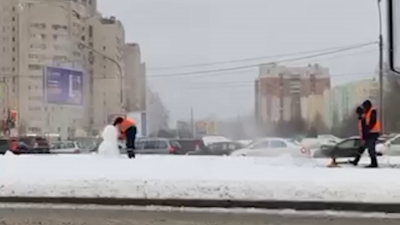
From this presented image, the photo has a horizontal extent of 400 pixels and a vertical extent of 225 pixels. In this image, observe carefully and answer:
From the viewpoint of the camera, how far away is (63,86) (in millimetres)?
36125

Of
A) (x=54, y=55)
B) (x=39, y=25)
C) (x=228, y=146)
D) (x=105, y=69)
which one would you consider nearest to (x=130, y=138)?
(x=228, y=146)

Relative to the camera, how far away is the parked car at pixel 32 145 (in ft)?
104

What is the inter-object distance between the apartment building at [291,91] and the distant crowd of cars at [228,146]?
422 inches

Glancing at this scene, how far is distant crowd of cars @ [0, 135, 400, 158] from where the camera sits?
79.4ft

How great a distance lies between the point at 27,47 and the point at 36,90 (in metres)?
3.32

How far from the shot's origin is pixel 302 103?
4372cm

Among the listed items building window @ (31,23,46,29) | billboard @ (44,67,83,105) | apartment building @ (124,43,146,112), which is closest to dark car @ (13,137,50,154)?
billboard @ (44,67,83,105)

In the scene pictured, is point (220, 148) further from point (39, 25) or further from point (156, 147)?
point (39, 25)

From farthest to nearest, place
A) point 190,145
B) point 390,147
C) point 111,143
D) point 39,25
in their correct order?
point 39,25, point 190,145, point 390,147, point 111,143

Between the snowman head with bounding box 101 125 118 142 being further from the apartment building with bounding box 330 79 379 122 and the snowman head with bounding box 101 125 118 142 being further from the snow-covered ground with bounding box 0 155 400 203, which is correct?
the apartment building with bounding box 330 79 379 122

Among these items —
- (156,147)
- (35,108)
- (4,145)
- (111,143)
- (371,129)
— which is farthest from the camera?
(35,108)

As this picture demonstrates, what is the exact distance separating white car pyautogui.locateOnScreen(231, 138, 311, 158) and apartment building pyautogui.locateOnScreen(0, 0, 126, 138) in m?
16.0

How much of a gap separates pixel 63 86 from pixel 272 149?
15358 millimetres

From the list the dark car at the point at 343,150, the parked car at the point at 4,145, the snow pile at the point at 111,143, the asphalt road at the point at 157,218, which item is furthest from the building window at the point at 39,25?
the asphalt road at the point at 157,218
